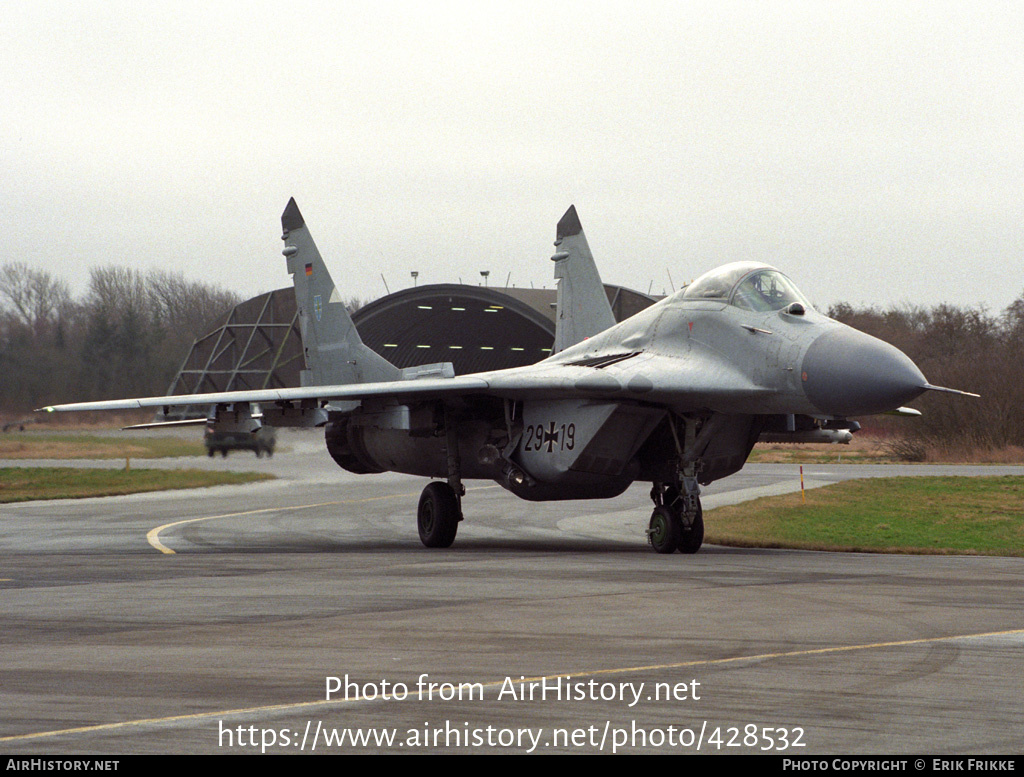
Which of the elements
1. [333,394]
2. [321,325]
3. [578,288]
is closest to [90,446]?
[321,325]

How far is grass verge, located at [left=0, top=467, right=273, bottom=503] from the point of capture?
97.5 ft

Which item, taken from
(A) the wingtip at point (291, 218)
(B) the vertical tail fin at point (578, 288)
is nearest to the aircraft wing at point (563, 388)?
(B) the vertical tail fin at point (578, 288)

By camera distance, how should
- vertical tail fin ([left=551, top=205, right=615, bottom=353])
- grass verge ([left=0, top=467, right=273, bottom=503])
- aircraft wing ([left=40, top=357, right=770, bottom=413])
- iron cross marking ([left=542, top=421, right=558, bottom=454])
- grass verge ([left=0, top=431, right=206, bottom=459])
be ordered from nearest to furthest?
aircraft wing ([left=40, top=357, right=770, bottom=413]) < iron cross marking ([left=542, top=421, right=558, bottom=454]) < vertical tail fin ([left=551, top=205, right=615, bottom=353]) < grass verge ([left=0, top=467, right=273, bottom=503]) < grass verge ([left=0, top=431, right=206, bottom=459])

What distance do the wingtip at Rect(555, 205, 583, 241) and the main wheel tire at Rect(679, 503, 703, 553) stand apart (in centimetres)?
705

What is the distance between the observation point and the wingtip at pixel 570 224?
790 inches

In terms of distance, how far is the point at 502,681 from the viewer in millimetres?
6371

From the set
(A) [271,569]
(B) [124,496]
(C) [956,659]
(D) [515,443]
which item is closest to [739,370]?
(D) [515,443]

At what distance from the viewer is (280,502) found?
2598 cm

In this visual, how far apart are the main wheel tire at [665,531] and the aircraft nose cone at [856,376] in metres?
2.41

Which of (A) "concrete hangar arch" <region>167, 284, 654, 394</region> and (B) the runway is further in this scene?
(A) "concrete hangar arch" <region>167, 284, 654, 394</region>

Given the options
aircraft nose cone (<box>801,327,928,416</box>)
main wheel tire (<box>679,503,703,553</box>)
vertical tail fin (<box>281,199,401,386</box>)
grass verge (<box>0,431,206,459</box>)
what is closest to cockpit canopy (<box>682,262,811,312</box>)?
aircraft nose cone (<box>801,327,928,416</box>)

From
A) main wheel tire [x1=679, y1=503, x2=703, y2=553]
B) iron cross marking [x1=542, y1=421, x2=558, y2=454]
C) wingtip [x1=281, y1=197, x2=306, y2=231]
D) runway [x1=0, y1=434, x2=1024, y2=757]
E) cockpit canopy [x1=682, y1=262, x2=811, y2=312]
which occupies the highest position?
wingtip [x1=281, y1=197, x2=306, y2=231]

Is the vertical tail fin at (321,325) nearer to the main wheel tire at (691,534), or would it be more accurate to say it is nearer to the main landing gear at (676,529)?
the main landing gear at (676,529)

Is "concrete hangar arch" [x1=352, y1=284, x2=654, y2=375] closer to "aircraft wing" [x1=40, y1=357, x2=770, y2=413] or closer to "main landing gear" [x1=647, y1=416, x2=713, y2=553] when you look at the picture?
"aircraft wing" [x1=40, y1=357, x2=770, y2=413]
